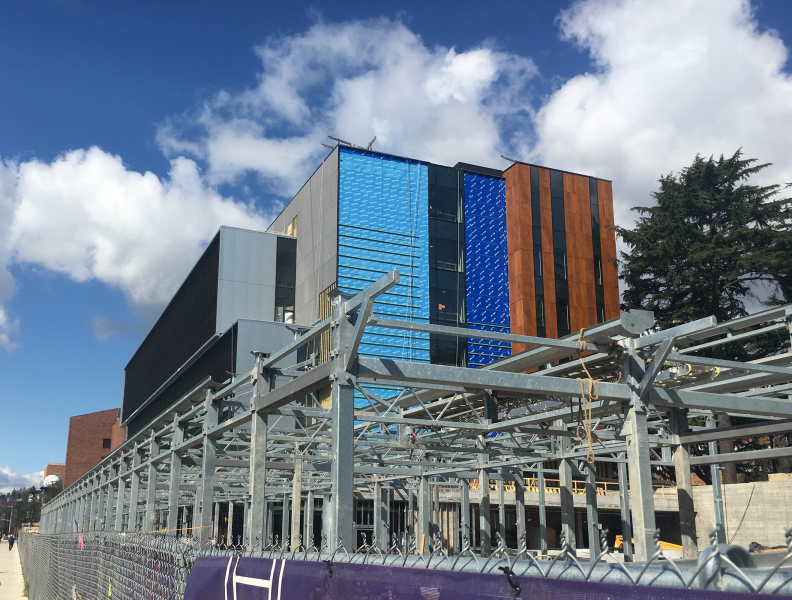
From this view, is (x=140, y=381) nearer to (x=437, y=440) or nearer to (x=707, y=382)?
(x=437, y=440)

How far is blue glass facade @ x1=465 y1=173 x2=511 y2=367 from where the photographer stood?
47.9 meters

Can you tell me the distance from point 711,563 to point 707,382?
13557 millimetres

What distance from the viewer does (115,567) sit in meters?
15.3

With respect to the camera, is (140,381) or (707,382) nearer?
(707,382)

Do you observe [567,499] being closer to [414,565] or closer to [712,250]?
[414,565]

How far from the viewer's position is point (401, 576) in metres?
4.19


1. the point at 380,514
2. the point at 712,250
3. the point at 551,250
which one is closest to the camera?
the point at 380,514

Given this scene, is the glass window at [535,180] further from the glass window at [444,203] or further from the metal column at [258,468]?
the metal column at [258,468]

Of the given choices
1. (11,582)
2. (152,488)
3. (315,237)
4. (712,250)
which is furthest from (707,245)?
(11,582)

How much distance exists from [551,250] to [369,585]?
4825cm

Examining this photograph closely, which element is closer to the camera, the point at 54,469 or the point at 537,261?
the point at 537,261

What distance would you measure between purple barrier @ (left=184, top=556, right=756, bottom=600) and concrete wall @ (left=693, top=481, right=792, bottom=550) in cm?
2772

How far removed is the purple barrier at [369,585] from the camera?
2.95 metres

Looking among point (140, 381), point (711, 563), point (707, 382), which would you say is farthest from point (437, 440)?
point (140, 381)
